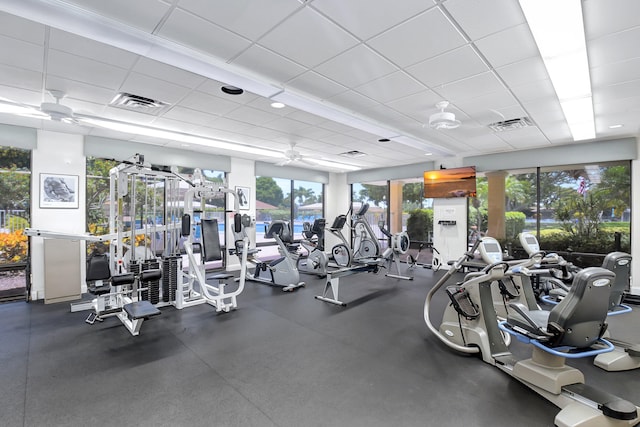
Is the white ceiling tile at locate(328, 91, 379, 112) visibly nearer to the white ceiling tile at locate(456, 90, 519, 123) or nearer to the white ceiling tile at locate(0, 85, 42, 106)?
the white ceiling tile at locate(456, 90, 519, 123)

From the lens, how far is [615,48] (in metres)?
2.46

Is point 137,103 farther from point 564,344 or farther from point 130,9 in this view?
point 564,344

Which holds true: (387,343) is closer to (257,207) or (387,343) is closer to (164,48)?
(164,48)

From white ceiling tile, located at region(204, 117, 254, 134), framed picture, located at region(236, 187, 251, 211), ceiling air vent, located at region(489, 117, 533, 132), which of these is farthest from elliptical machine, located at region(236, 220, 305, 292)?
ceiling air vent, located at region(489, 117, 533, 132)

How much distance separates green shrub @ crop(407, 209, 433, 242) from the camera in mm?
8062

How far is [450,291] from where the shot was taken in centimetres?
307

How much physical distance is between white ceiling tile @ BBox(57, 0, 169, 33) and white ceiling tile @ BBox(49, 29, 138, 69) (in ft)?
1.44

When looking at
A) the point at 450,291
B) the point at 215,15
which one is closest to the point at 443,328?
the point at 450,291

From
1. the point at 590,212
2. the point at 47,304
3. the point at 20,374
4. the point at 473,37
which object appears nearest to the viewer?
the point at 473,37

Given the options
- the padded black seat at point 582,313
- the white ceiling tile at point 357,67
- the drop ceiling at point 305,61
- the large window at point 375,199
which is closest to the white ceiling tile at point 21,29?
the drop ceiling at point 305,61

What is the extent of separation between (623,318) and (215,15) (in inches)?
226

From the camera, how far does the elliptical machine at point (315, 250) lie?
21.0ft

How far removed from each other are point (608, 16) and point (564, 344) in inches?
86.4

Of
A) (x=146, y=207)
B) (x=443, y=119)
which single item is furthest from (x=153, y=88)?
(x=443, y=119)
